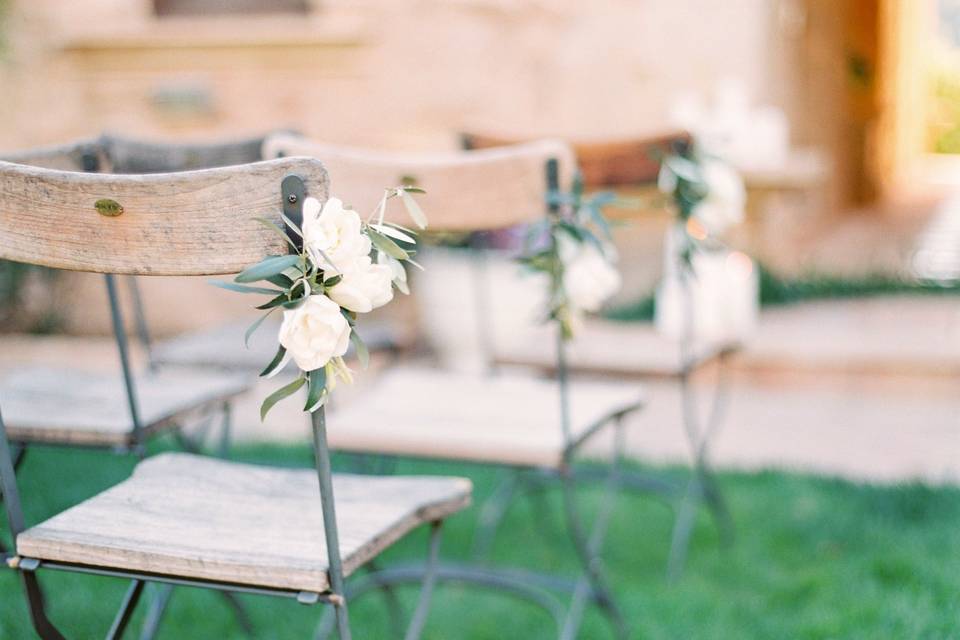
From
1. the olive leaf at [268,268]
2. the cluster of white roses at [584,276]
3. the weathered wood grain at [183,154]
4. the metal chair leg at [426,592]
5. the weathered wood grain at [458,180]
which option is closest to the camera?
the olive leaf at [268,268]

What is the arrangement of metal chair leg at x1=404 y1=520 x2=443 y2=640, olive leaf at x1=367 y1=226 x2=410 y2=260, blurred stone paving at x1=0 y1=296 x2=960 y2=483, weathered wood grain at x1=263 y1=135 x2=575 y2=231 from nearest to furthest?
olive leaf at x1=367 y1=226 x2=410 y2=260 < metal chair leg at x1=404 y1=520 x2=443 y2=640 < weathered wood grain at x1=263 y1=135 x2=575 y2=231 < blurred stone paving at x1=0 y1=296 x2=960 y2=483

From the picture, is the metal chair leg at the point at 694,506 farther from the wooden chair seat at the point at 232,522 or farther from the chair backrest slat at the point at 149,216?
the chair backrest slat at the point at 149,216

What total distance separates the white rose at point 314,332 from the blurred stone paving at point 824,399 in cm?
206

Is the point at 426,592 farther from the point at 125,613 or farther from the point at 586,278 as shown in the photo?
the point at 586,278

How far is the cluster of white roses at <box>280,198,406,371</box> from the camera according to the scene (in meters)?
1.26

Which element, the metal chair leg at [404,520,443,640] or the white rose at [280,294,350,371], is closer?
the white rose at [280,294,350,371]

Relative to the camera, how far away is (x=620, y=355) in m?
2.56

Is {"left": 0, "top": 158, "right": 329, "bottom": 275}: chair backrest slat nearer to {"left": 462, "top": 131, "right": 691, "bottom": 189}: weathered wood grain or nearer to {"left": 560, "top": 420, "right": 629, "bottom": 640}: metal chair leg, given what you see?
{"left": 560, "top": 420, "right": 629, "bottom": 640}: metal chair leg

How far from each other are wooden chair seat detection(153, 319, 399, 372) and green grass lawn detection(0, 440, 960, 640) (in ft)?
1.64

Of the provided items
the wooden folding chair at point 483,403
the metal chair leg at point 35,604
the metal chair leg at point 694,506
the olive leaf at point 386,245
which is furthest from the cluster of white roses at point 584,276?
the metal chair leg at point 35,604

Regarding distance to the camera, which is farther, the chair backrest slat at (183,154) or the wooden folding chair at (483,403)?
the chair backrest slat at (183,154)

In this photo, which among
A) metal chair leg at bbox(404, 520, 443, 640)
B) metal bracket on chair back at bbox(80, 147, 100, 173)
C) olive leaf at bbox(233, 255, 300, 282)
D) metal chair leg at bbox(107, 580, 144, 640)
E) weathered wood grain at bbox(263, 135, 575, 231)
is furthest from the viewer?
metal bracket on chair back at bbox(80, 147, 100, 173)

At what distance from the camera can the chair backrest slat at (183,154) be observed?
2385 mm

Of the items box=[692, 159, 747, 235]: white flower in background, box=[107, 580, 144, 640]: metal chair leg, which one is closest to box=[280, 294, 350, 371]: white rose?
box=[107, 580, 144, 640]: metal chair leg
